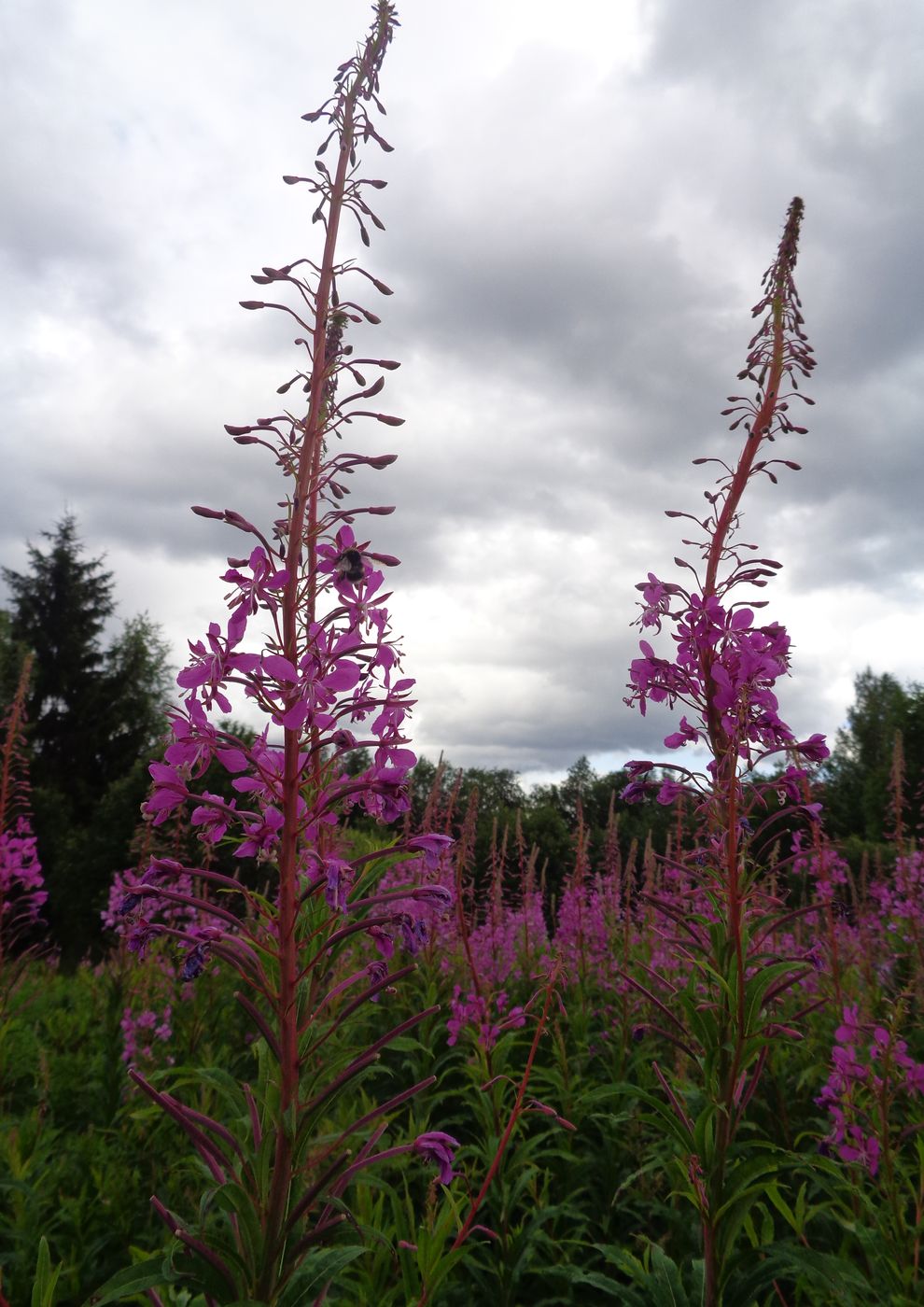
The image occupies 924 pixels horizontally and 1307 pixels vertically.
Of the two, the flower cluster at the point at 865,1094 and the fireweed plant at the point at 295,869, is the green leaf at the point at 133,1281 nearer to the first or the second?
the fireweed plant at the point at 295,869

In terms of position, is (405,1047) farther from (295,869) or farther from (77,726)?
(77,726)

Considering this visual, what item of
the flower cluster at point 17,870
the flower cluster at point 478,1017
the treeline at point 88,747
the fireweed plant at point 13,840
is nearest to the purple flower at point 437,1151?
the flower cluster at point 478,1017

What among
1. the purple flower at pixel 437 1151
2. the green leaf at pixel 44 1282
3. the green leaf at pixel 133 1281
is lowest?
the green leaf at pixel 44 1282

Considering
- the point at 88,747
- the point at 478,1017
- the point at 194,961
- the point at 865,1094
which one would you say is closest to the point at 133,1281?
the point at 194,961

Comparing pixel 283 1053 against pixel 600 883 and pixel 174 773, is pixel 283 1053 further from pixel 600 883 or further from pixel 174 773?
pixel 600 883

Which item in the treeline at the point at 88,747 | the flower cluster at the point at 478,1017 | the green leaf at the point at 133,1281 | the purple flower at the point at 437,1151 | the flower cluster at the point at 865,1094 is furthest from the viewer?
the treeline at the point at 88,747

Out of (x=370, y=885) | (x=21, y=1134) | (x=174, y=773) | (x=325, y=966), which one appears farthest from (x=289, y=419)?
(x=21, y=1134)

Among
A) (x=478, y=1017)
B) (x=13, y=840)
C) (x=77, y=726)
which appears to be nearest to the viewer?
(x=478, y=1017)

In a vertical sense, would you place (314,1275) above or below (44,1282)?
above

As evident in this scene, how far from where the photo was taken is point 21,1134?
15.7 feet

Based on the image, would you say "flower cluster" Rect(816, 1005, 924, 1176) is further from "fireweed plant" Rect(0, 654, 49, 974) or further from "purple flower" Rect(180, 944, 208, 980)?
"fireweed plant" Rect(0, 654, 49, 974)

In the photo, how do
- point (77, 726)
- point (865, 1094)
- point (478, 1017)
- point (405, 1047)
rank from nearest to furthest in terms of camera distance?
1. point (405, 1047)
2. point (865, 1094)
3. point (478, 1017)
4. point (77, 726)

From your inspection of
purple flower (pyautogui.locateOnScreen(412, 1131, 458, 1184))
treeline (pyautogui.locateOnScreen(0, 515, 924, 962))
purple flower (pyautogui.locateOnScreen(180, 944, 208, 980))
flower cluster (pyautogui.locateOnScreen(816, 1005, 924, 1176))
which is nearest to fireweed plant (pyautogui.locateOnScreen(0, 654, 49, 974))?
purple flower (pyautogui.locateOnScreen(180, 944, 208, 980))

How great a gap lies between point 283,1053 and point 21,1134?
423cm
